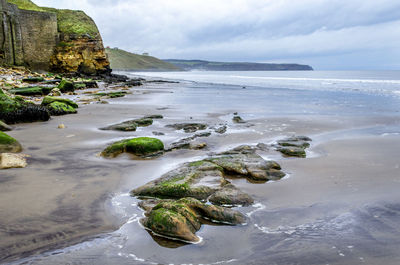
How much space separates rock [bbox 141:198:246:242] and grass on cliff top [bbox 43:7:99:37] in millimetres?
33804

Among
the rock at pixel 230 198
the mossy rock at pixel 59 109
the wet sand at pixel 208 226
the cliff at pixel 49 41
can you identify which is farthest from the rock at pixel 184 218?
the cliff at pixel 49 41

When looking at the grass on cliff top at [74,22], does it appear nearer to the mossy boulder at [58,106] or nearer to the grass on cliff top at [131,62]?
the mossy boulder at [58,106]

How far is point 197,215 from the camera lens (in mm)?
3293

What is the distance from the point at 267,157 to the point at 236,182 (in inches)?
61.4

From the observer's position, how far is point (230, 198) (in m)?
3.80

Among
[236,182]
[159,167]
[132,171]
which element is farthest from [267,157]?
[132,171]

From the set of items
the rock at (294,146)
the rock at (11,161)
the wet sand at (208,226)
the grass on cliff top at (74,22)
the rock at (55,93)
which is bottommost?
the wet sand at (208,226)

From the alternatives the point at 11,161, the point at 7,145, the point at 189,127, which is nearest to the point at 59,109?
the point at 189,127

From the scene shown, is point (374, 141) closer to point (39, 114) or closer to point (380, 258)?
point (380, 258)

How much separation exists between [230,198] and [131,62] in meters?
144

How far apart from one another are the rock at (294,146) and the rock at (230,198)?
2.45m

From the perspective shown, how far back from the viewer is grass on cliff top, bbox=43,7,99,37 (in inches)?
Result: 1310

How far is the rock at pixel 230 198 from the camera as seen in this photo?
377 centimetres

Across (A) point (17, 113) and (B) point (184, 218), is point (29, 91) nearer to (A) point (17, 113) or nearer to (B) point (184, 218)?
(A) point (17, 113)
